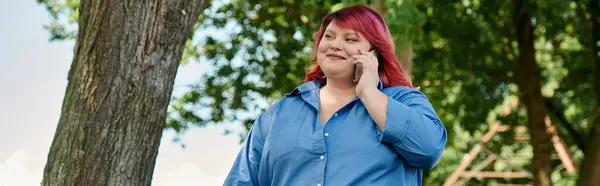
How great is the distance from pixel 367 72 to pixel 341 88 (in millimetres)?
159

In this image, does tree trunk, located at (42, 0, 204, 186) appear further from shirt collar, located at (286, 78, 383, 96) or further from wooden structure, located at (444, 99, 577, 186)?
wooden structure, located at (444, 99, 577, 186)

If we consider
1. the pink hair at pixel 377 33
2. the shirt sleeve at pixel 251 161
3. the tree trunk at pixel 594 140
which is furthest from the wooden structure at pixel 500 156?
the shirt sleeve at pixel 251 161

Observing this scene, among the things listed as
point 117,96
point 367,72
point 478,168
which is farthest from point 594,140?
point 367,72

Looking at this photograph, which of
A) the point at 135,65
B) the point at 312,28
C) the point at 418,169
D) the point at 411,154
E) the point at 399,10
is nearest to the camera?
the point at 411,154

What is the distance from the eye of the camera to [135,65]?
4.82m

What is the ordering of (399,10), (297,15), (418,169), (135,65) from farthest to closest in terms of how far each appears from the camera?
(297,15) → (399,10) → (135,65) → (418,169)

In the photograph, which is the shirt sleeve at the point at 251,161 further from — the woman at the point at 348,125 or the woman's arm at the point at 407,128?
the woman's arm at the point at 407,128

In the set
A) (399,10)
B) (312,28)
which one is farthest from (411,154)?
(312,28)

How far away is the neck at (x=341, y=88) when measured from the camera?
2803 mm

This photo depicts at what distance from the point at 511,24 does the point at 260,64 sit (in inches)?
165

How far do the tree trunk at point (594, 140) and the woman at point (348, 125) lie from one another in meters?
9.67

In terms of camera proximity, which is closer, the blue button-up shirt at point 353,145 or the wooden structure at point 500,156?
the blue button-up shirt at point 353,145

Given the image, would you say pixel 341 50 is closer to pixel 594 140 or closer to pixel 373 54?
pixel 373 54

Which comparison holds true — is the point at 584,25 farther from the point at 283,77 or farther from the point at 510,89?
the point at 283,77
